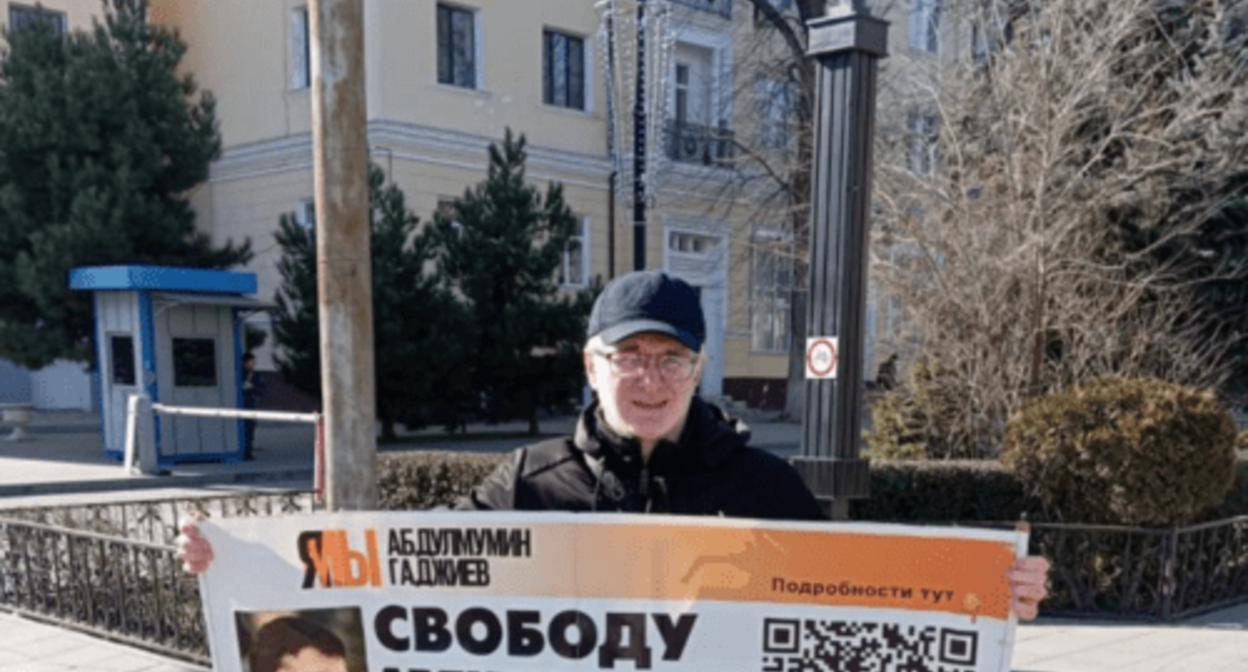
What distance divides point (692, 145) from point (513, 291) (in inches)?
383

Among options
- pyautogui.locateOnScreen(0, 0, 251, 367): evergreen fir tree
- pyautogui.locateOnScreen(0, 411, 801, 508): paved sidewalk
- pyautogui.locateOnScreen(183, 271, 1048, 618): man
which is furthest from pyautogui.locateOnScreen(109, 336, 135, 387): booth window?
pyautogui.locateOnScreen(183, 271, 1048, 618): man

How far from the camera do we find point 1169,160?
7.63m

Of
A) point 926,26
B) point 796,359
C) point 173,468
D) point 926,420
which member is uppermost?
point 926,26

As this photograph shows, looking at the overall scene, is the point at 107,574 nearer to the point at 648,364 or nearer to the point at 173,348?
the point at 648,364

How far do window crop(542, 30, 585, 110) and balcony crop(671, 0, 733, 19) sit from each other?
9.50ft

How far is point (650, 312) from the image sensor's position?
2256 mm

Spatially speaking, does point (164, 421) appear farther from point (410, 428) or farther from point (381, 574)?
point (381, 574)

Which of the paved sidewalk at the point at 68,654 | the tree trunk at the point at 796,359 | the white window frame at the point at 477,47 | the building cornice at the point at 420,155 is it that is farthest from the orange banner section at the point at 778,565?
the white window frame at the point at 477,47

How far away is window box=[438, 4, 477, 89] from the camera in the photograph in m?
21.0

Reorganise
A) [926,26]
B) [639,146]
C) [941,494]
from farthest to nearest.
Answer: [639,146]
[926,26]
[941,494]

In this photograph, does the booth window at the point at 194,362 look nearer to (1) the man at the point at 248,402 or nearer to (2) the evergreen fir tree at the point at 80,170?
(1) the man at the point at 248,402

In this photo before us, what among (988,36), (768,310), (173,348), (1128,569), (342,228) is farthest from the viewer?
(768,310)

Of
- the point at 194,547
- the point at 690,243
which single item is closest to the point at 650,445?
the point at 194,547

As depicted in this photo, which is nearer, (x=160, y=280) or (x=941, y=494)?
(x=941, y=494)
